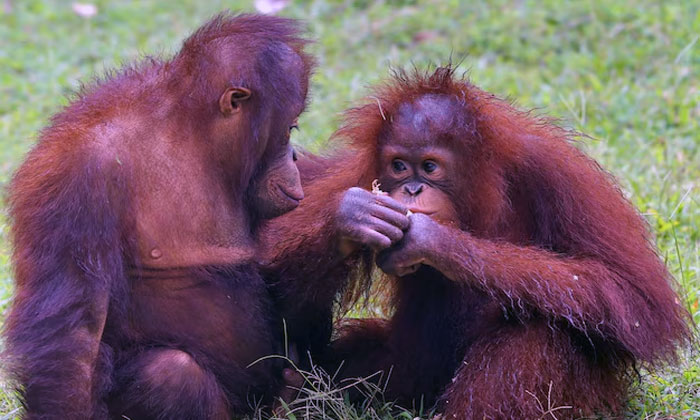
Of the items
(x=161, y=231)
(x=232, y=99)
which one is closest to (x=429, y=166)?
(x=232, y=99)

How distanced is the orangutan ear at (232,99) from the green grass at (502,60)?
1761 millimetres

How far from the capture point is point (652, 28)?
7.55 meters

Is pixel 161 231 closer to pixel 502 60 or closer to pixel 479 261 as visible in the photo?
pixel 479 261

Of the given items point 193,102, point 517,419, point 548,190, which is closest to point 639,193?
point 548,190

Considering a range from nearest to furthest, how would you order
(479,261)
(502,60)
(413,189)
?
(479,261)
(413,189)
(502,60)

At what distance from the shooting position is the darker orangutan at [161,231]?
3.31m

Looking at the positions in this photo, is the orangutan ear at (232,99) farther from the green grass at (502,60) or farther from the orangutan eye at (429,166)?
the green grass at (502,60)

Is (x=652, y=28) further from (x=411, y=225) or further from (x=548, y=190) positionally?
(x=411, y=225)

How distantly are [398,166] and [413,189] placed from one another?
0.42 ft

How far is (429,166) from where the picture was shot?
12.5 ft

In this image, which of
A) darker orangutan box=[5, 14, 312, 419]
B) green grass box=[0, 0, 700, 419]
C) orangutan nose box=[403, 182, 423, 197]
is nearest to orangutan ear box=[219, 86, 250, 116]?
darker orangutan box=[5, 14, 312, 419]

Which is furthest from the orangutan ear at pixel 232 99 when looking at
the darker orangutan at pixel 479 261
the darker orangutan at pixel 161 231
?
the darker orangutan at pixel 479 261

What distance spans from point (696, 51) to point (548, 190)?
3.79m

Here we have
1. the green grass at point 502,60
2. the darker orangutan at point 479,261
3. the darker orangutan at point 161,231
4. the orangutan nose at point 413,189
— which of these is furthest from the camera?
the green grass at point 502,60
